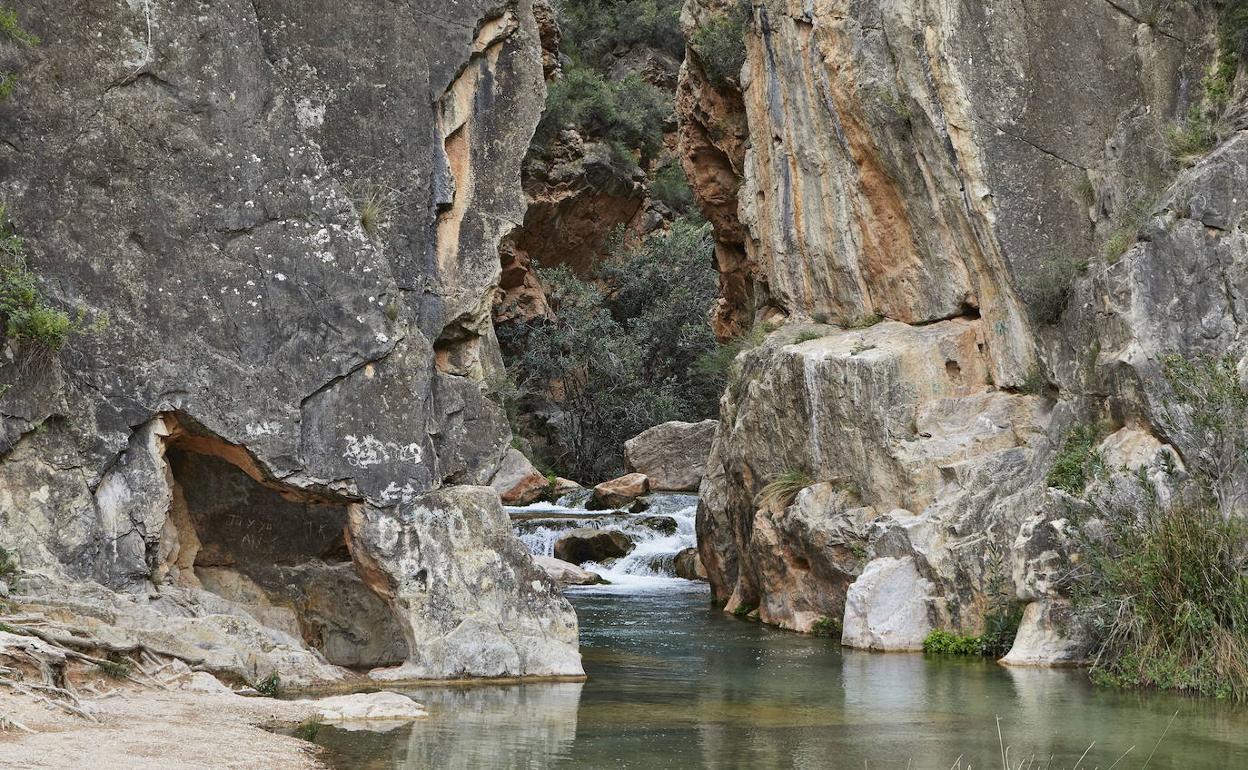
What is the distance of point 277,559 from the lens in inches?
595

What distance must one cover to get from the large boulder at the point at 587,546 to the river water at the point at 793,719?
9.66m

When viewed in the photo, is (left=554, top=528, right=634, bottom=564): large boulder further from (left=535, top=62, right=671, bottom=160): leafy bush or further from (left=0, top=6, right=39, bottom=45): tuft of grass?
(left=535, top=62, right=671, bottom=160): leafy bush

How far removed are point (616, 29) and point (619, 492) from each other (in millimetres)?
27256

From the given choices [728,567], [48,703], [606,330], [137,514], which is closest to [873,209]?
[728,567]

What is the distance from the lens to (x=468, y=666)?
14.0 meters

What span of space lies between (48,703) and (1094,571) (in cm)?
1025

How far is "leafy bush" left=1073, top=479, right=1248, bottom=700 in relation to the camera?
13500 mm

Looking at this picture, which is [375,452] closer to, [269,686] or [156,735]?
[269,686]

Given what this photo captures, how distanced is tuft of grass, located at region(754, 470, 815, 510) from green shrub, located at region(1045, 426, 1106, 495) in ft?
15.3

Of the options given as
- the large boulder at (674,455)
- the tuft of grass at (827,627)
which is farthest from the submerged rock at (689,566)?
the large boulder at (674,455)

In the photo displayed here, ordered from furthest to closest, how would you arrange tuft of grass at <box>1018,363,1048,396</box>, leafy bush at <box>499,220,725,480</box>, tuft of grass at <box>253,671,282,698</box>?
leafy bush at <box>499,220,725,480</box>, tuft of grass at <box>1018,363,1048,396</box>, tuft of grass at <box>253,671,282,698</box>

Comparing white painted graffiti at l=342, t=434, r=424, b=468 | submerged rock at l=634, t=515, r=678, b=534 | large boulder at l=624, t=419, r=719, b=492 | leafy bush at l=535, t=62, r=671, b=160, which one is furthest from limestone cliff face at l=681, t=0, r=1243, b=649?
leafy bush at l=535, t=62, r=671, b=160

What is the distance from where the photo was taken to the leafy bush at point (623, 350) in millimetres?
43656

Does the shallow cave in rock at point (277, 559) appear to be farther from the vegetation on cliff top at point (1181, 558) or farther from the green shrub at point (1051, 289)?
the green shrub at point (1051, 289)
